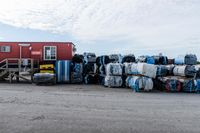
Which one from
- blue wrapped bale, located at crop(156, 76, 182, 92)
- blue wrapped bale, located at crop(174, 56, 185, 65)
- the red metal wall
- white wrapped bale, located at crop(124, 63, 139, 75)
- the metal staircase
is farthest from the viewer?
the red metal wall

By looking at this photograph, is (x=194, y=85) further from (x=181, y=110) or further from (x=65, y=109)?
(x=65, y=109)

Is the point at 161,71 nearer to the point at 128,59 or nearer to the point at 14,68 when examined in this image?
the point at 128,59

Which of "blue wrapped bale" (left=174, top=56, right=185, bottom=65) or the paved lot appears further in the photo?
"blue wrapped bale" (left=174, top=56, right=185, bottom=65)

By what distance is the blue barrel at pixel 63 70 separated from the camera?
2045 centimetres

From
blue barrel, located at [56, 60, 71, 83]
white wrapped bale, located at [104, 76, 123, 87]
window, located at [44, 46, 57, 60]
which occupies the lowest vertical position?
white wrapped bale, located at [104, 76, 123, 87]

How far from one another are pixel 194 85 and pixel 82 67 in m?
9.29

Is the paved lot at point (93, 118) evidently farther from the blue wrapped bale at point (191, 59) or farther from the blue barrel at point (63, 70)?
the blue barrel at point (63, 70)

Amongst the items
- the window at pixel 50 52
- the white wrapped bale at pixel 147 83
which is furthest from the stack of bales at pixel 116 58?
the white wrapped bale at pixel 147 83

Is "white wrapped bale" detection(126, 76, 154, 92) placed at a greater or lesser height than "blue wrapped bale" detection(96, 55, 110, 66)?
lesser

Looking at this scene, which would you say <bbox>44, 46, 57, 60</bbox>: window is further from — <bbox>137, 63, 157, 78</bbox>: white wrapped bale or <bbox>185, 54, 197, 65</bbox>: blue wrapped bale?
<bbox>185, 54, 197, 65</bbox>: blue wrapped bale

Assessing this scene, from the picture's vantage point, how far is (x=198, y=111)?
9.55 m

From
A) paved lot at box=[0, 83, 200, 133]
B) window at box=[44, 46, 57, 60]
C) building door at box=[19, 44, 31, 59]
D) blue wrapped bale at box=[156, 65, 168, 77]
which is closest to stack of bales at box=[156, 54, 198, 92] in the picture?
blue wrapped bale at box=[156, 65, 168, 77]

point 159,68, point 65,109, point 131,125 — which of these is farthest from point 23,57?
point 131,125

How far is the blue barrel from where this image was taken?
20.5 m
